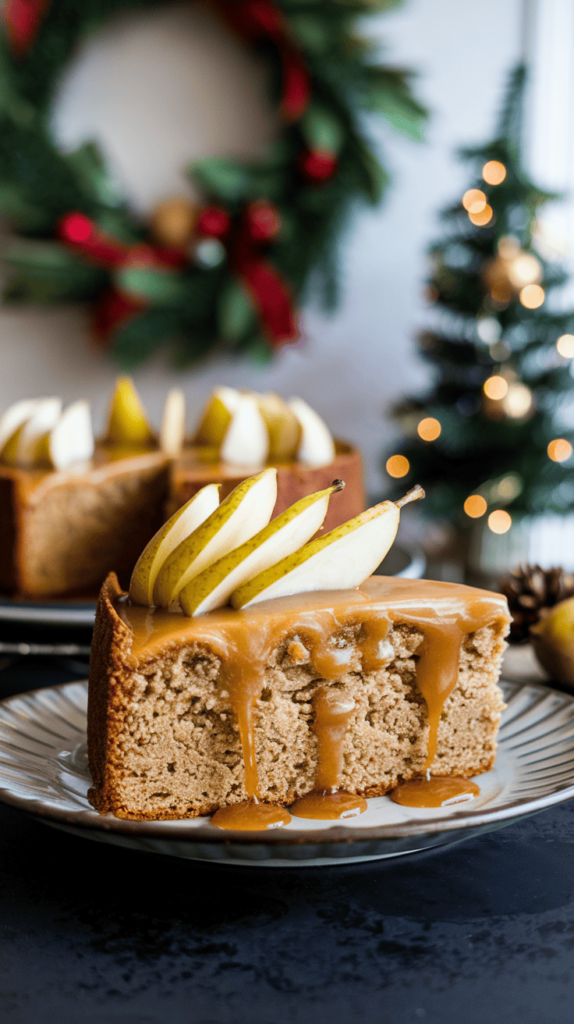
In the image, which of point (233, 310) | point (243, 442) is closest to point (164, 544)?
point (243, 442)

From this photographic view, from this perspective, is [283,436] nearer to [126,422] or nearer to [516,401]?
[126,422]

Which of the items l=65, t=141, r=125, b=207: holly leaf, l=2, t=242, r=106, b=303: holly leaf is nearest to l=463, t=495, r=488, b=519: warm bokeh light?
l=2, t=242, r=106, b=303: holly leaf

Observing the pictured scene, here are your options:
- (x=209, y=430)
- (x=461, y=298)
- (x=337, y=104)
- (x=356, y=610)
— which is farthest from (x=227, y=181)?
(x=356, y=610)

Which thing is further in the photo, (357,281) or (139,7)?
(357,281)

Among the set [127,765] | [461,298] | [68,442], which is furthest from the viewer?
[461,298]

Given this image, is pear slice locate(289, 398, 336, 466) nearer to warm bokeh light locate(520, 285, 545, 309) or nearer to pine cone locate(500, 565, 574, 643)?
pine cone locate(500, 565, 574, 643)

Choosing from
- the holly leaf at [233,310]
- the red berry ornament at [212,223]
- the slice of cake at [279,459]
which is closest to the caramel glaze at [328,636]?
the slice of cake at [279,459]

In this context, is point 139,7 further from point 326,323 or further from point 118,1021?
point 118,1021
